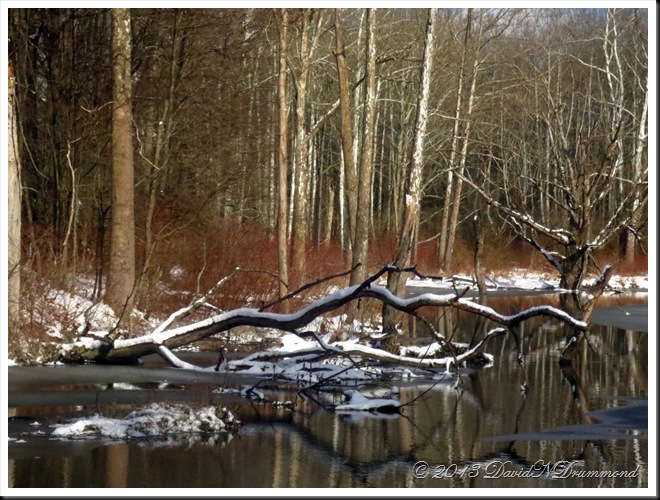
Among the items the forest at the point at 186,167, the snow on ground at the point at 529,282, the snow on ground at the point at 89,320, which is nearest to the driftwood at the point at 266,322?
the snow on ground at the point at 89,320

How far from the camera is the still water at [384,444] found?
848cm

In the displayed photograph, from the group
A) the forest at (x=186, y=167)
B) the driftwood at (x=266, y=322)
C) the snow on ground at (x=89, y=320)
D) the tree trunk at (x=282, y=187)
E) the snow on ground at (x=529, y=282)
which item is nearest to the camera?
the driftwood at (x=266, y=322)

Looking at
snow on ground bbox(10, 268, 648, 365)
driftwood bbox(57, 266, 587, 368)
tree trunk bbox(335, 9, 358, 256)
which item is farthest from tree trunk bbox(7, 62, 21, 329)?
tree trunk bbox(335, 9, 358, 256)

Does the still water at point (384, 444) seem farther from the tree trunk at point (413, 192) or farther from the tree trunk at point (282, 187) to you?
the tree trunk at point (282, 187)

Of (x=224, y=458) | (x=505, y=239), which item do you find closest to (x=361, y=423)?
(x=224, y=458)

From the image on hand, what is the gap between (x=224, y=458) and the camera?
29.7 ft

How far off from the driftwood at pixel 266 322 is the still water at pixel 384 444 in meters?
0.40

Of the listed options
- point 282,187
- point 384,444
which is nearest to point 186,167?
point 282,187

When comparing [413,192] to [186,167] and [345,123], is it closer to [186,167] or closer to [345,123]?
[345,123]

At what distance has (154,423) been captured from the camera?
998cm

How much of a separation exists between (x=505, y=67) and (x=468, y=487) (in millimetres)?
41314

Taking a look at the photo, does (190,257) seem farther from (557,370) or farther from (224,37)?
(557,370)

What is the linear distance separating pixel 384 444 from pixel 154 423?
7.29ft

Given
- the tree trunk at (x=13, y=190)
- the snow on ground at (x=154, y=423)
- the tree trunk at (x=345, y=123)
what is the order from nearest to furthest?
1. the snow on ground at (x=154, y=423)
2. the tree trunk at (x=13, y=190)
3. the tree trunk at (x=345, y=123)
